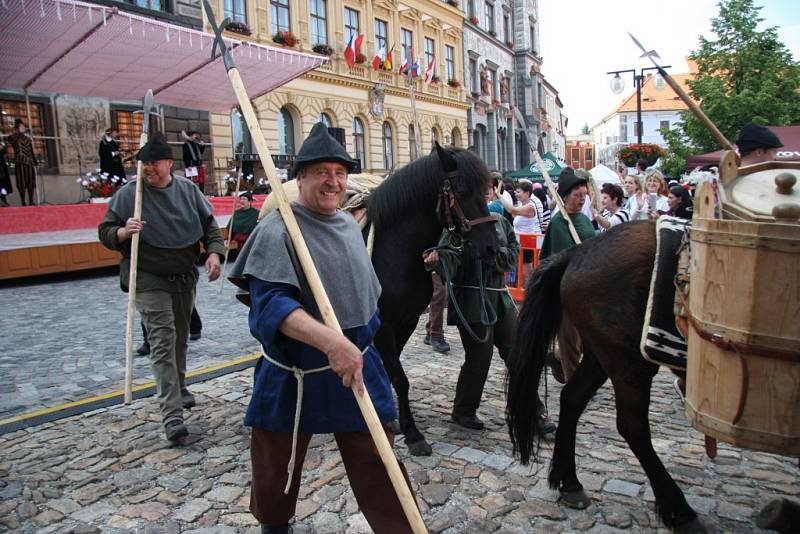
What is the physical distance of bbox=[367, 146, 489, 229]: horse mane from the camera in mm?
3879

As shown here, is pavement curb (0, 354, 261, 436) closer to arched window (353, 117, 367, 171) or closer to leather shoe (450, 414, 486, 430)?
leather shoe (450, 414, 486, 430)

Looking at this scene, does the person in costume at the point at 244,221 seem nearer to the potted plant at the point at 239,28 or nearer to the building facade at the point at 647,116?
the potted plant at the point at 239,28

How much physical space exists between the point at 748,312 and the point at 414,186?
2371 mm

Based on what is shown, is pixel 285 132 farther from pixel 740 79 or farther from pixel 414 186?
pixel 414 186

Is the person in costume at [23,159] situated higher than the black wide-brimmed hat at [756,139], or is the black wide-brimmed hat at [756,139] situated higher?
the person in costume at [23,159]

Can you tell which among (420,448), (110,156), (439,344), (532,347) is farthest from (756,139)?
(110,156)

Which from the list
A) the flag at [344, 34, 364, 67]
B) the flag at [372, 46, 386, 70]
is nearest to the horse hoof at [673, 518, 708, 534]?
the flag at [344, 34, 364, 67]

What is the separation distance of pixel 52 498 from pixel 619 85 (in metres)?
17.6

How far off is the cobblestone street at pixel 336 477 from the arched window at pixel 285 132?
18735 millimetres

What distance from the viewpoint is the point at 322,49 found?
942 inches

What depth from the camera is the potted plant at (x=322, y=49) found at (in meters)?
23.7

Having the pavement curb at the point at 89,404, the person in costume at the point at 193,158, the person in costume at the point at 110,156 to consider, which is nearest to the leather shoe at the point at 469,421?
the pavement curb at the point at 89,404

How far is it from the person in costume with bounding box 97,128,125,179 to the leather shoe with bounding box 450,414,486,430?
1293 centimetres

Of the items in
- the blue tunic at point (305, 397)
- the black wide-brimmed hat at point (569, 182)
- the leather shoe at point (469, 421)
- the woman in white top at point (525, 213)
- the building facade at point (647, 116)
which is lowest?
the leather shoe at point (469, 421)
